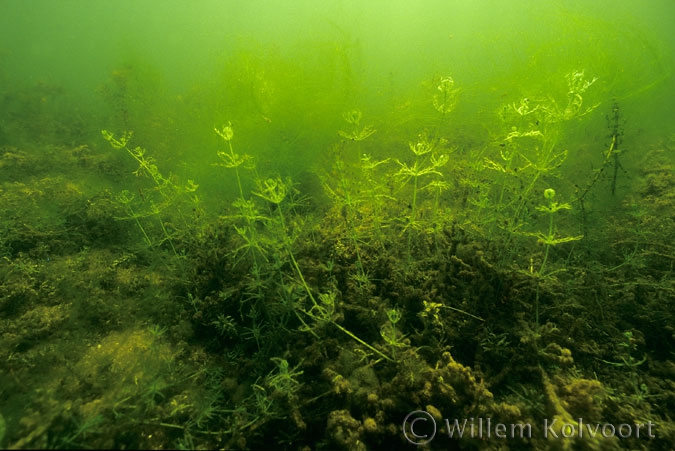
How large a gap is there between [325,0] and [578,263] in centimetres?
1711

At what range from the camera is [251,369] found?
93.7 inches

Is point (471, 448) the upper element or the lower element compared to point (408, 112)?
lower

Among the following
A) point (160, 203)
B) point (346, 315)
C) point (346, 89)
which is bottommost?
point (346, 315)

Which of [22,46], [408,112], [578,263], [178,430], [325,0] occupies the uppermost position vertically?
[325,0]

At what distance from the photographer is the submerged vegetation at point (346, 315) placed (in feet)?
6.14

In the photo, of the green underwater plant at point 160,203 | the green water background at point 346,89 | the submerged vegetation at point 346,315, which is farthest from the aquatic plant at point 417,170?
the green water background at point 346,89

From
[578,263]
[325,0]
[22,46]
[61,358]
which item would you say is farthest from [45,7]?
[578,263]

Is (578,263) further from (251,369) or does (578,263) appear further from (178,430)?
(178,430)

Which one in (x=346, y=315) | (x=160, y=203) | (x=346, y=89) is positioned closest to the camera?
(x=346, y=315)

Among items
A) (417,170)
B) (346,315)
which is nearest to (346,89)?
(417,170)

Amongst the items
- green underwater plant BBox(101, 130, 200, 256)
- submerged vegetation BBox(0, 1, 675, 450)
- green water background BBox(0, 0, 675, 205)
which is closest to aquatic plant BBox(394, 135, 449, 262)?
submerged vegetation BBox(0, 1, 675, 450)

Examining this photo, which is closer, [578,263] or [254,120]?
[578,263]

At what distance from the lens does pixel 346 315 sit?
8.80ft

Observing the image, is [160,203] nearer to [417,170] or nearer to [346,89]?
[417,170]
